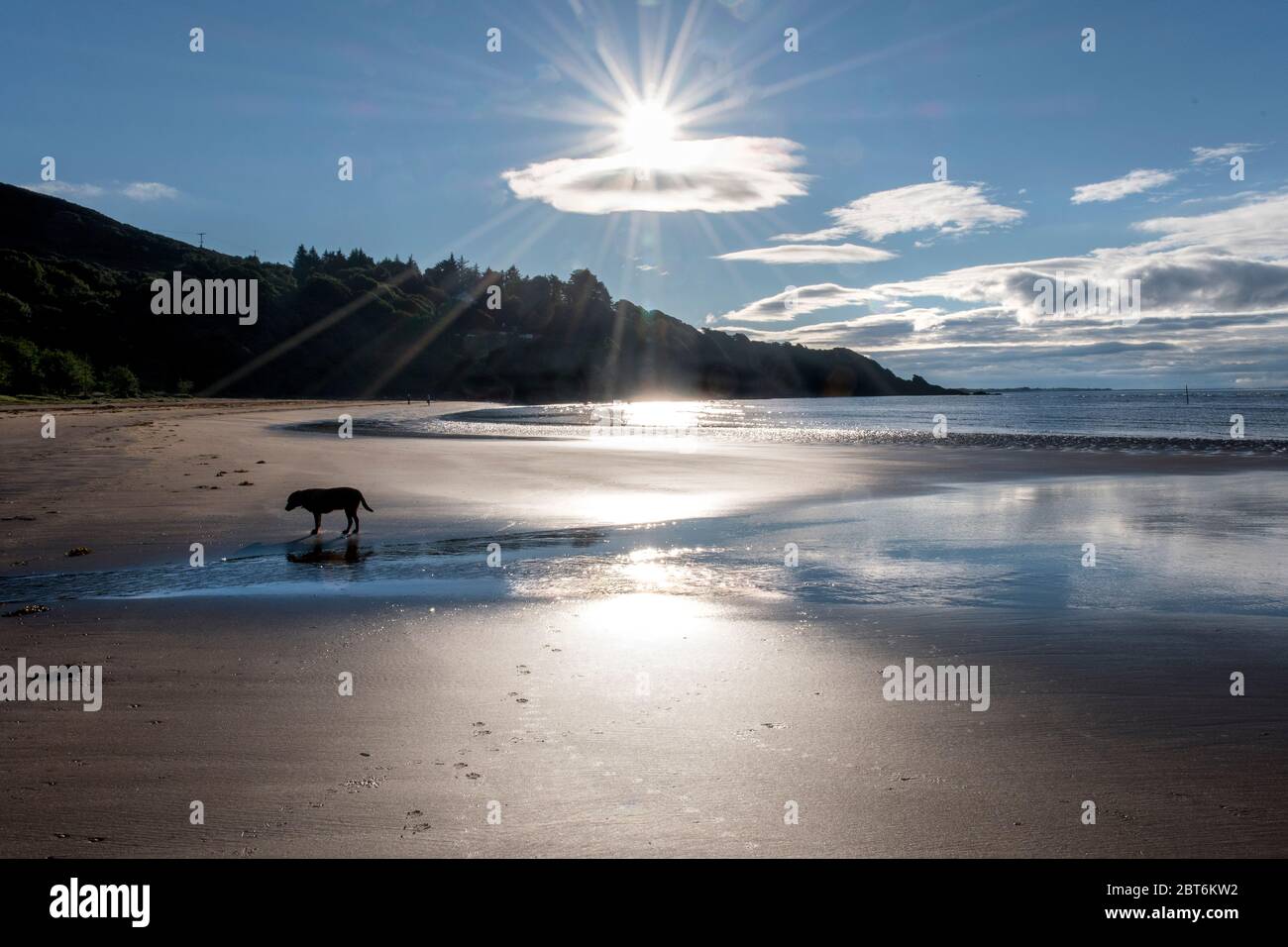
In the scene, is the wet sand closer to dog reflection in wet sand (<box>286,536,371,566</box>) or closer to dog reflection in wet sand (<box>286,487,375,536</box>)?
dog reflection in wet sand (<box>286,536,371,566</box>)

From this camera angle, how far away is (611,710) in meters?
5.88

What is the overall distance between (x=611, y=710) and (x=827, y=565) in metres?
6.41

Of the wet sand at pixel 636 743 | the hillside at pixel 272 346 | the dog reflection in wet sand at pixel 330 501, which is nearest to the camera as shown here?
the wet sand at pixel 636 743

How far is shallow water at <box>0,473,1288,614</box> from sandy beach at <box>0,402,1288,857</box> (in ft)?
0.37

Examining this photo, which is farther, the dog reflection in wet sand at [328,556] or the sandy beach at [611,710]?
the dog reflection in wet sand at [328,556]

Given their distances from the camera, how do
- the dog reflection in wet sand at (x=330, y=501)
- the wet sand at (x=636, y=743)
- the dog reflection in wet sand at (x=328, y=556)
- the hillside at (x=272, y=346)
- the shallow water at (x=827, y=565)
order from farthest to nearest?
the hillside at (x=272, y=346)
the dog reflection in wet sand at (x=330, y=501)
the dog reflection in wet sand at (x=328, y=556)
the shallow water at (x=827, y=565)
the wet sand at (x=636, y=743)

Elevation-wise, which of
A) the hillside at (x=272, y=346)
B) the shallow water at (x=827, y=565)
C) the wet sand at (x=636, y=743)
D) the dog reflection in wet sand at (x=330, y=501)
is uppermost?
the hillside at (x=272, y=346)

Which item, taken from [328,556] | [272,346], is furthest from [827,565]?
[272,346]

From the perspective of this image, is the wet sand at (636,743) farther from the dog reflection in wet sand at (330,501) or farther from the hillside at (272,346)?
the hillside at (272,346)

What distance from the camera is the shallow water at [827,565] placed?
966cm

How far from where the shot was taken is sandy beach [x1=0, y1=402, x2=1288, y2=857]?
418cm

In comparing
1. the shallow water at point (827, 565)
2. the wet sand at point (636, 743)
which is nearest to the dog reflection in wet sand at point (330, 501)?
the shallow water at point (827, 565)

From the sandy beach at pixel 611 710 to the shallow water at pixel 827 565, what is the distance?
0.11m

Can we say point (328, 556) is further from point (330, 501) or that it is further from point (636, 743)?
point (636, 743)
